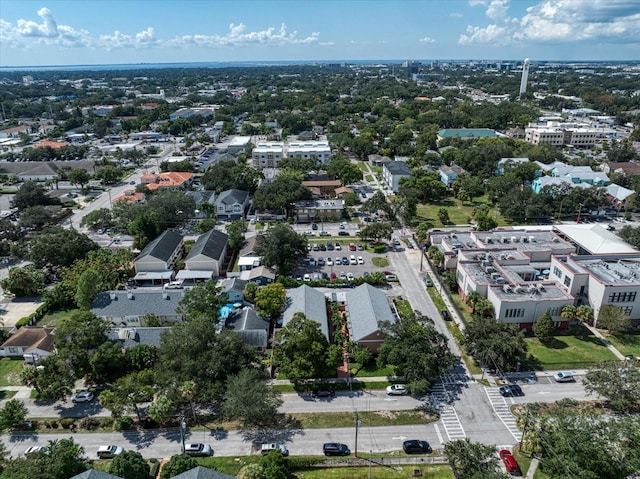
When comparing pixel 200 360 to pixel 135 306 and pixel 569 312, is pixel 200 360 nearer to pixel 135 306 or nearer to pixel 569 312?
pixel 135 306

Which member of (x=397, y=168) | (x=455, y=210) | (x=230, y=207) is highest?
(x=397, y=168)

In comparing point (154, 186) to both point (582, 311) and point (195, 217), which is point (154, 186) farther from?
point (582, 311)

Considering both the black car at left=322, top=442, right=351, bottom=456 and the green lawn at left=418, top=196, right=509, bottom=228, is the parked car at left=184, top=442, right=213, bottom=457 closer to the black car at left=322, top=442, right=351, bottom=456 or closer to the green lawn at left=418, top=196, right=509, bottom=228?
the black car at left=322, top=442, right=351, bottom=456

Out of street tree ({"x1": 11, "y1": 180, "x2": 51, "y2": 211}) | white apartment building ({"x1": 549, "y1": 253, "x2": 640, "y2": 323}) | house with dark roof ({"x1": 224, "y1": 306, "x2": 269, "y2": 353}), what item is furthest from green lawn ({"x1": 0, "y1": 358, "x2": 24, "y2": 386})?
white apartment building ({"x1": 549, "y1": 253, "x2": 640, "y2": 323})

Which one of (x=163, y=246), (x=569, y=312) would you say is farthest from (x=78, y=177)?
(x=569, y=312)

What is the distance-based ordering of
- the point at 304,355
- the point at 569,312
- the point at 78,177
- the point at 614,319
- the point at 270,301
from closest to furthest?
A: the point at 304,355 → the point at 614,319 → the point at 569,312 → the point at 270,301 → the point at 78,177

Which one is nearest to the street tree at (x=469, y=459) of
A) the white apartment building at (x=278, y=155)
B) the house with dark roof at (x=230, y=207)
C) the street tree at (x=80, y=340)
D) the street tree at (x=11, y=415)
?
the street tree at (x=80, y=340)

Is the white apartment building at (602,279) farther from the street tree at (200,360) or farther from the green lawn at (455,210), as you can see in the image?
the street tree at (200,360)
